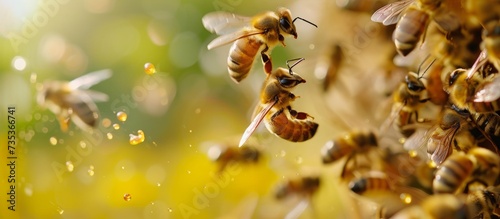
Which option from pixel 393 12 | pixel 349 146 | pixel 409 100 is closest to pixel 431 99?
pixel 409 100

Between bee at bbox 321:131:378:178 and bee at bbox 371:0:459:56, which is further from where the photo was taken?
bee at bbox 321:131:378:178

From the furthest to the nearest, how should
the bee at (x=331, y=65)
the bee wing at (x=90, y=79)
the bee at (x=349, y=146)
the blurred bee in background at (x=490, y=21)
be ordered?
1. the bee at (x=331, y=65)
2. the bee wing at (x=90, y=79)
3. the bee at (x=349, y=146)
4. the blurred bee in background at (x=490, y=21)

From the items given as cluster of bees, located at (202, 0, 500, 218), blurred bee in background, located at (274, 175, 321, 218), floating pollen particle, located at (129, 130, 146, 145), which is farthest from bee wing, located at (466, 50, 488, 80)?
floating pollen particle, located at (129, 130, 146, 145)

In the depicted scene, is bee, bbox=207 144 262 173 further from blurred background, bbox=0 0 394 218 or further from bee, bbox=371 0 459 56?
bee, bbox=371 0 459 56

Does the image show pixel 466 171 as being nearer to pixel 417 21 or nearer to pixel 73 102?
pixel 417 21

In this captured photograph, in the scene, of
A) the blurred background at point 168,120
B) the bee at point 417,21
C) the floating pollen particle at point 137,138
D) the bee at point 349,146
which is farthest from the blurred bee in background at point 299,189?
the bee at point 417,21

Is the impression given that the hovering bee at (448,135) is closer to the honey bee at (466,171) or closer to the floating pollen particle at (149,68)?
the honey bee at (466,171)

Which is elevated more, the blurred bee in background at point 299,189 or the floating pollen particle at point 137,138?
the floating pollen particle at point 137,138
